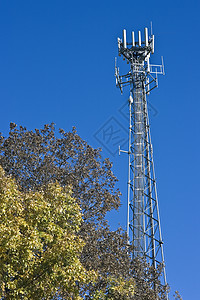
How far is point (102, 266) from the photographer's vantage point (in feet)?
52.2

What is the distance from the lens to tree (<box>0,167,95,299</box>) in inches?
478

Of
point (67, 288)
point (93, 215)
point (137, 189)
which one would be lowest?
point (67, 288)

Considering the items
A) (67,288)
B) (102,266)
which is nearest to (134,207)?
(102,266)

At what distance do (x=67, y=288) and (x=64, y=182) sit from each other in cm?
520

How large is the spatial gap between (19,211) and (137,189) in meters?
10.4

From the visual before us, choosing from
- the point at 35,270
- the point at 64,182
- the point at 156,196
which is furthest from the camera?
the point at 156,196

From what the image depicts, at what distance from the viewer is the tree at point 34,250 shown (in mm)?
12148

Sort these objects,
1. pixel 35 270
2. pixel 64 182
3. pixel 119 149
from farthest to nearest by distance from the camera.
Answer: pixel 119 149
pixel 64 182
pixel 35 270

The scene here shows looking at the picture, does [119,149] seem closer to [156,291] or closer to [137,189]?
[137,189]

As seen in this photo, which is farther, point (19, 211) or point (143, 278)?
point (143, 278)

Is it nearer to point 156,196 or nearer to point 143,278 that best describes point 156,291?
point 143,278

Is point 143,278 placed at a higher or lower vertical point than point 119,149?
lower

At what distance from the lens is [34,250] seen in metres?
12.8

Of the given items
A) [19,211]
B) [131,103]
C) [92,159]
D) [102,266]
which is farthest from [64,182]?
[131,103]
